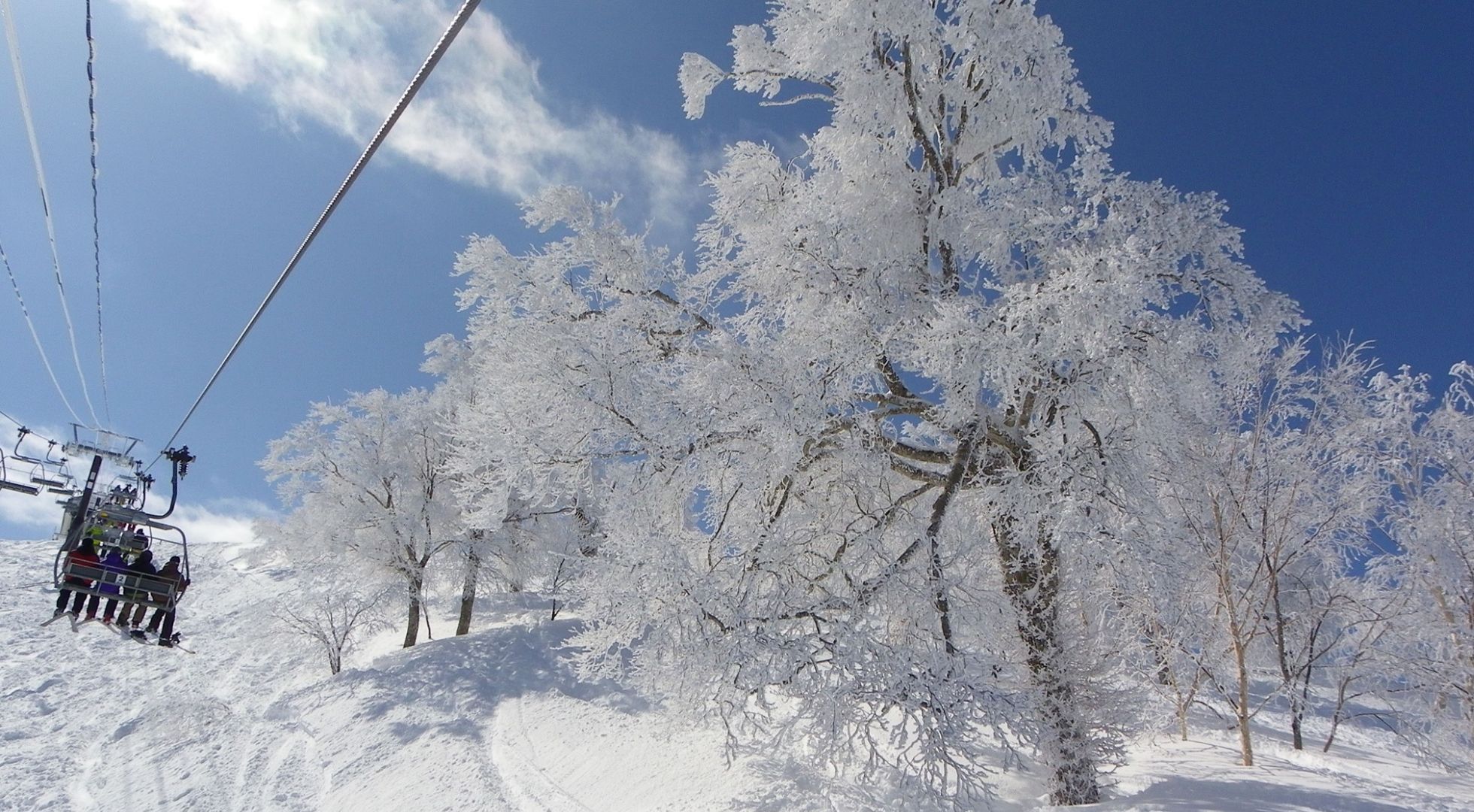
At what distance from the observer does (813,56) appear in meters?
7.44

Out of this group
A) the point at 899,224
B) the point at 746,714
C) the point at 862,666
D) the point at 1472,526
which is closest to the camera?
the point at 862,666

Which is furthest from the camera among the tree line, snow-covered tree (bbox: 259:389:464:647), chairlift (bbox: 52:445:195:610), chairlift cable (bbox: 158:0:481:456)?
snow-covered tree (bbox: 259:389:464:647)

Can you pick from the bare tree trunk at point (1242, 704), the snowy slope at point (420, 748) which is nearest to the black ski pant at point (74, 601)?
the snowy slope at point (420, 748)

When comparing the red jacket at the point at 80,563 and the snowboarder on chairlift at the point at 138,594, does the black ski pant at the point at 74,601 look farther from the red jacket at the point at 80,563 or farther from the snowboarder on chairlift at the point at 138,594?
the snowboarder on chairlift at the point at 138,594

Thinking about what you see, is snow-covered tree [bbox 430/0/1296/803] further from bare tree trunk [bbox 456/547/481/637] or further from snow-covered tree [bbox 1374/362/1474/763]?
bare tree trunk [bbox 456/547/481/637]

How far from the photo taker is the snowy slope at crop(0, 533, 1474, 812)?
8336 millimetres

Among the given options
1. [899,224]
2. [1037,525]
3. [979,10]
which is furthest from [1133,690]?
[979,10]

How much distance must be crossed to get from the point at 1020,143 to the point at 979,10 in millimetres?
1405

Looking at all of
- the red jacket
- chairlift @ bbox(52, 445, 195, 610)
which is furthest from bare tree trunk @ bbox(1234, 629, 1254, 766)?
the red jacket

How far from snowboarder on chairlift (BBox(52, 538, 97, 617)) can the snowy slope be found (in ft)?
10.8

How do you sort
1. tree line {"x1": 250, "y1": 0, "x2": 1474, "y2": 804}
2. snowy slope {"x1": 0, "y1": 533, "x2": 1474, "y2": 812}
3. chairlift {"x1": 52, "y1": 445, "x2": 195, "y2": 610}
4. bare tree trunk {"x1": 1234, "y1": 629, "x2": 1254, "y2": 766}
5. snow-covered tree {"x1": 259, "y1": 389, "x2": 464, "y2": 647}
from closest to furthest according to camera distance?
tree line {"x1": 250, "y1": 0, "x2": 1474, "y2": 804}
snowy slope {"x1": 0, "y1": 533, "x2": 1474, "y2": 812}
bare tree trunk {"x1": 1234, "y1": 629, "x2": 1254, "y2": 766}
chairlift {"x1": 52, "y1": 445, "x2": 195, "y2": 610}
snow-covered tree {"x1": 259, "y1": 389, "x2": 464, "y2": 647}

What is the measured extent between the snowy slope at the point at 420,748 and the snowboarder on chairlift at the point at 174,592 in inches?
100

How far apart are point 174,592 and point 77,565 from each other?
1.26 metres

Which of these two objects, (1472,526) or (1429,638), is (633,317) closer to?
(1472,526)
